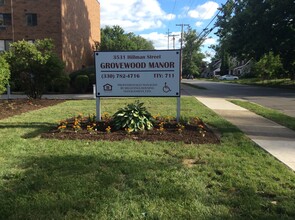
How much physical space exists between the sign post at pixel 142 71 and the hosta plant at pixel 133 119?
0.51 meters

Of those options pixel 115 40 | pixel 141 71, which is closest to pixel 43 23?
pixel 141 71

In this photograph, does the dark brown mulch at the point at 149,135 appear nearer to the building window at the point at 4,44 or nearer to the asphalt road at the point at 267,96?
the asphalt road at the point at 267,96

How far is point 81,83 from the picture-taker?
2370cm

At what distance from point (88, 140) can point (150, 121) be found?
1802 millimetres

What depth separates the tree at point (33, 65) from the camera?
605 inches

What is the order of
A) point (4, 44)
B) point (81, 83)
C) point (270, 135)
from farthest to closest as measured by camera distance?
point (4, 44) → point (81, 83) → point (270, 135)

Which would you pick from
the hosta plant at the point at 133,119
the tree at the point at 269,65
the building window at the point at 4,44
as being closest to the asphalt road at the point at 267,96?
the hosta plant at the point at 133,119

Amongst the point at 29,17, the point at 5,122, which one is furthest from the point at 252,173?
the point at 29,17

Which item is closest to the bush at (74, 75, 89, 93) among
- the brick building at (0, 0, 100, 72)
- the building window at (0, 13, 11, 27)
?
the brick building at (0, 0, 100, 72)

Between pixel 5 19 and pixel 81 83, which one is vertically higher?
pixel 5 19

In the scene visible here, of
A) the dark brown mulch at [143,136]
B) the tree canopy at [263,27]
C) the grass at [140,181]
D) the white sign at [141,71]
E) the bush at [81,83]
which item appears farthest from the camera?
the tree canopy at [263,27]

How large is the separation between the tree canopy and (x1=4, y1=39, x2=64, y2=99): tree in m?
18.8

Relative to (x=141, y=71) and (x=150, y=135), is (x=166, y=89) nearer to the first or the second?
(x=141, y=71)

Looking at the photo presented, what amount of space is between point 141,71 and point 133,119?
1.29 meters
